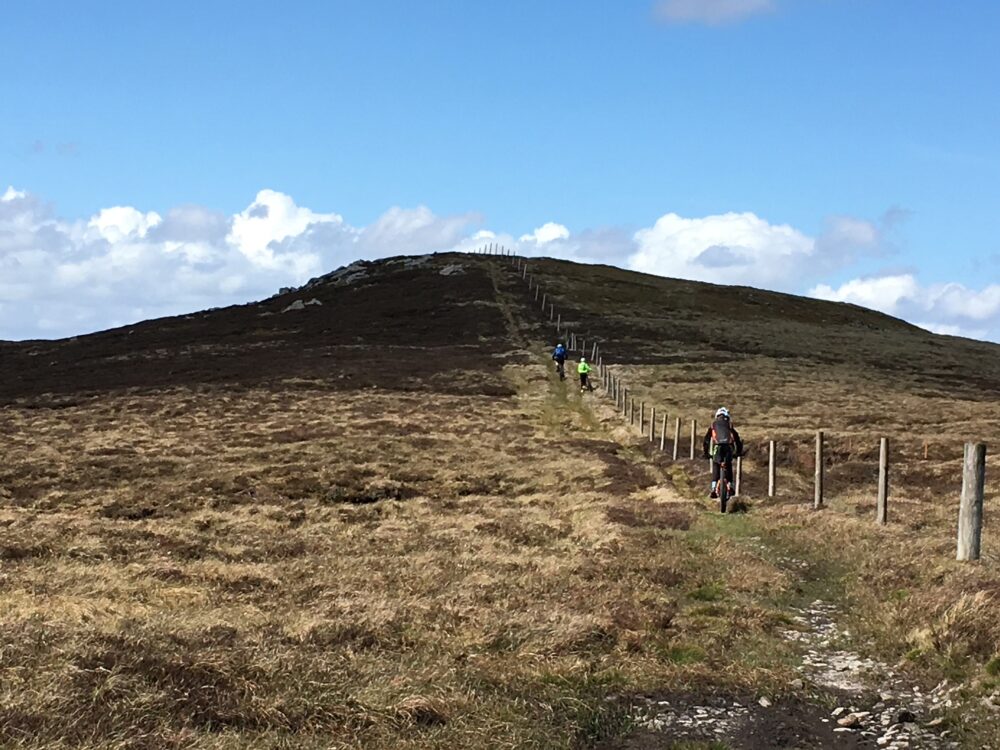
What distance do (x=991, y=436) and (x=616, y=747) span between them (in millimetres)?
36036

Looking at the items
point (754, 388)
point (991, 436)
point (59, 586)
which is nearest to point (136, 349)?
point (754, 388)

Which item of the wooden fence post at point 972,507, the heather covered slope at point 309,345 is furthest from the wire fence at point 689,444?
the heather covered slope at point 309,345

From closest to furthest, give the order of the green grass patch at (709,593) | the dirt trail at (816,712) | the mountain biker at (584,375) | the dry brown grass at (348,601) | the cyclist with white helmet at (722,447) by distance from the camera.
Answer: the dry brown grass at (348,601)
the dirt trail at (816,712)
the green grass patch at (709,593)
the cyclist with white helmet at (722,447)
the mountain biker at (584,375)

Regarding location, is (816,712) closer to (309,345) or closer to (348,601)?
(348,601)

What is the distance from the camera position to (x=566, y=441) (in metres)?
39.7

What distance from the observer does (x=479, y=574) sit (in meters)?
15.4

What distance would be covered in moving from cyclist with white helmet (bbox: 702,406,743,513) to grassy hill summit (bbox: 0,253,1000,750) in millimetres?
1268

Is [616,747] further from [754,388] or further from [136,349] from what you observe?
[136,349]

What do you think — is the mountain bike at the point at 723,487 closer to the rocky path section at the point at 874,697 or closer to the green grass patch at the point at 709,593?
the green grass patch at the point at 709,593

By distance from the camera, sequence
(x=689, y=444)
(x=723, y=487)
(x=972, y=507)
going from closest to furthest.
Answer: (x=972, y=507) < (x=723, y=487) < (x=689, y=444)

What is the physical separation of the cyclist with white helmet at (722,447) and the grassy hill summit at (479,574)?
1.27 meters

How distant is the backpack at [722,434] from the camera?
24375mm

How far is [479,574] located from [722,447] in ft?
35.2

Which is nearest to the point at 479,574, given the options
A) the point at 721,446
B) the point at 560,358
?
the point at 721,446
